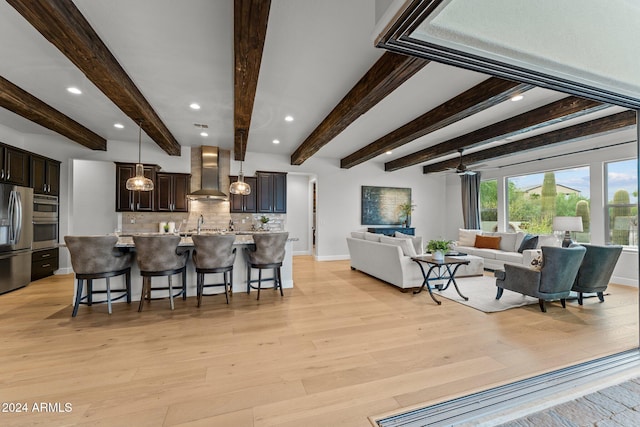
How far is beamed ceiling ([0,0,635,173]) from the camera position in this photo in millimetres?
2023

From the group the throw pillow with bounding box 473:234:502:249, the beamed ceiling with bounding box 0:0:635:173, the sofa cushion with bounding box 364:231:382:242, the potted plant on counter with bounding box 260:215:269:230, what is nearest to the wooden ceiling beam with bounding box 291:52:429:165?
the beamed ceiling with bounding box 0:0:635:173

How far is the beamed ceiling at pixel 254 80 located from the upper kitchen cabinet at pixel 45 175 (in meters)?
0.61

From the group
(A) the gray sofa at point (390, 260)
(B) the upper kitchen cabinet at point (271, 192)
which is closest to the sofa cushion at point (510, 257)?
(A) the gray sofa at point (390, 260)

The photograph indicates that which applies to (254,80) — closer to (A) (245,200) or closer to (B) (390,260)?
(B) (390,260)

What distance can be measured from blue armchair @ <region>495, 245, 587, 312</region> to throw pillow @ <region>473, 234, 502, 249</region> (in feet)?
9.10

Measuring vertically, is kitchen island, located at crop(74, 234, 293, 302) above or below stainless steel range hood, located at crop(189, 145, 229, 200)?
below

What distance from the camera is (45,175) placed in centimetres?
498

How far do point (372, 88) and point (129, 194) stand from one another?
5481 millimetres

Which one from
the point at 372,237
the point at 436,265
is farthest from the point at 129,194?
the point at 436,265

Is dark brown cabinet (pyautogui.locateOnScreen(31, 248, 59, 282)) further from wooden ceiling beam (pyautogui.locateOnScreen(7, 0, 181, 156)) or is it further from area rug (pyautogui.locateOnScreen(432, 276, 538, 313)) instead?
area rug (pyautogui.locateOnScreen(432, 276, 538, 313))

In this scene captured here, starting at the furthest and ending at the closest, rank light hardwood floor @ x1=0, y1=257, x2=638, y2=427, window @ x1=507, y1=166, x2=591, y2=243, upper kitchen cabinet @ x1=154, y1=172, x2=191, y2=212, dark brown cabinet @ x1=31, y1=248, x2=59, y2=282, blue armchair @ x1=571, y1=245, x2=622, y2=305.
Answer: upper kitchen cabinet @ x1=154, y1=172, x2=191, y2=212
window @ x1=507, y1=166, x2=591, y2=243
dark brown cabinet @ x1=31, y1=248, x2=59, y2=282
blue armchair @ x1=571, y1=245, x2=622, y2=305
light hardwood floor @ x1=0, y1=257, x2=638, y2=427

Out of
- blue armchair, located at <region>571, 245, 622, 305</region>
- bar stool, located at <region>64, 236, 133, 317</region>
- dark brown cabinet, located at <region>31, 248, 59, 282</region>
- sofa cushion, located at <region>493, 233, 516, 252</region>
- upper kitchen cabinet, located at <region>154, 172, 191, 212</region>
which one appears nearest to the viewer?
bar stool, located at <region>64, 236, 133, 317</region>

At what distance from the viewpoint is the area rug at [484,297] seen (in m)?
3.58

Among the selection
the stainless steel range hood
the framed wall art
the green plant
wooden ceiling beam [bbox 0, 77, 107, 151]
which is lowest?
the green plant
